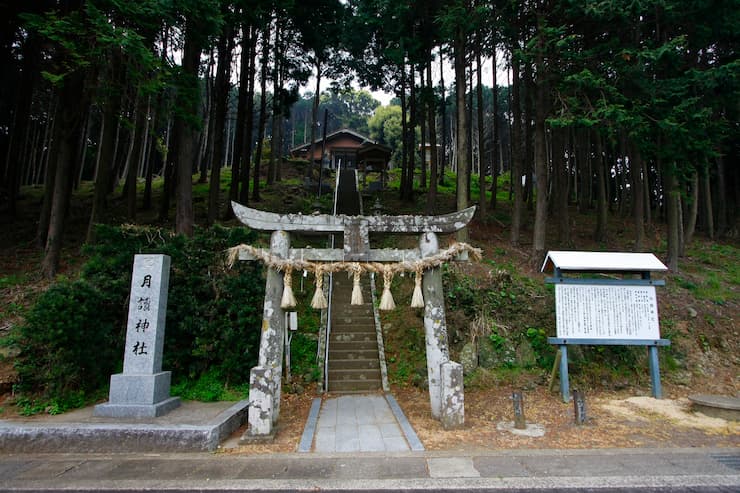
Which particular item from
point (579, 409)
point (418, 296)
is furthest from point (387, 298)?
point (579, 409)

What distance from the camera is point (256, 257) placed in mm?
6746

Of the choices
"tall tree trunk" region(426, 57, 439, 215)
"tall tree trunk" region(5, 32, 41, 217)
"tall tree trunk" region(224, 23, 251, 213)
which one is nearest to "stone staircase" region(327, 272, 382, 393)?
"tall tree trunk" region(426, 57, 439, 215)

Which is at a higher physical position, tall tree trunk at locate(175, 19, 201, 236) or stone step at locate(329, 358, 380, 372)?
tall tree trunk at locate(175, 19, 201, 236)

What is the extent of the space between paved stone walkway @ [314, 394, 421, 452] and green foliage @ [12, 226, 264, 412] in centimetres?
205

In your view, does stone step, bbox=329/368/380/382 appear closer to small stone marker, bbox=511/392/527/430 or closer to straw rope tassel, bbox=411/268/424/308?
straw rope tassel, bbox=411/268/424/308

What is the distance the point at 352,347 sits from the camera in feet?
33.6

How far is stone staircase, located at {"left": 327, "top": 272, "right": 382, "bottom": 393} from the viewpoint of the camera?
362 inches

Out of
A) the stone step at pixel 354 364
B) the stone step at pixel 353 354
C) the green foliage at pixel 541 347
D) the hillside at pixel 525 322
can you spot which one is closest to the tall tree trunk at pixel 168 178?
the hillside at pixel 525 322

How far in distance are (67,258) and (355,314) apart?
9136mm

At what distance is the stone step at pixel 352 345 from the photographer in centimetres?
1018

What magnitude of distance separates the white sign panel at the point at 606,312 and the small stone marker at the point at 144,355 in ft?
24.1

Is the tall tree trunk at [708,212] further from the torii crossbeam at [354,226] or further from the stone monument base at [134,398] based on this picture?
the stone monument base at [134,398]

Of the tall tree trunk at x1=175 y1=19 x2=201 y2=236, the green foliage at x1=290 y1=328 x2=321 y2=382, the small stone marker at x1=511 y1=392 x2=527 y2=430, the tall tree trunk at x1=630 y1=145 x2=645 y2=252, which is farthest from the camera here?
the tall tree trunk at x1=630 y1=145 x2=645 y2=252

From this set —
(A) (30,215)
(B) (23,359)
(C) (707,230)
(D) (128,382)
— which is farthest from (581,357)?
(A) (30,215)
